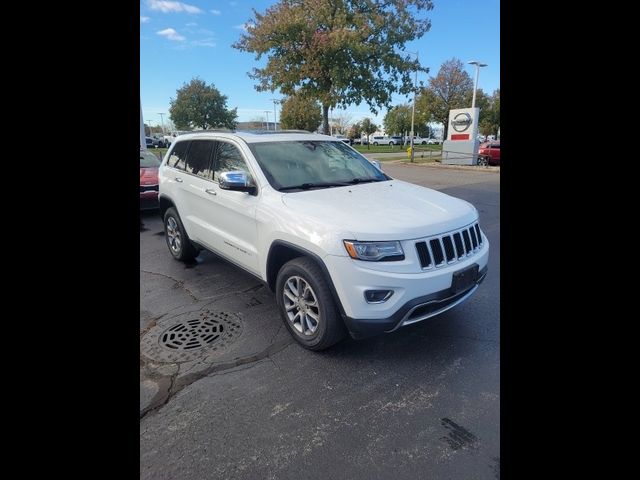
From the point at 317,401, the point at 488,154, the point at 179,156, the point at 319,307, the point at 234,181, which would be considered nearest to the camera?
the point at 317,401

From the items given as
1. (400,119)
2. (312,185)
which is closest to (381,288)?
(312,185)

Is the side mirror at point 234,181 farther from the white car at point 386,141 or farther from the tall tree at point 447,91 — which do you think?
the white car at point 386,141

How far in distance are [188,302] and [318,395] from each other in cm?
216

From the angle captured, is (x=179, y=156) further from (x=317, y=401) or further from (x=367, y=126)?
(x=367, y=126)

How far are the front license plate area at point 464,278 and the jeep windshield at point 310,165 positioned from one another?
1454 millimetres

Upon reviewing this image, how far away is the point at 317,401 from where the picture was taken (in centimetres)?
260

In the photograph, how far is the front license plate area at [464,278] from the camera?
2.88 meters

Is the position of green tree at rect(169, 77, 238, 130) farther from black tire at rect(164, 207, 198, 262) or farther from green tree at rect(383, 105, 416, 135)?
black tire at rect(164, 207, 198, 262)

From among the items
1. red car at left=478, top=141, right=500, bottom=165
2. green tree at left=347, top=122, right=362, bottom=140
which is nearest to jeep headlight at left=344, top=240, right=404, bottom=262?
red car at left=478, top=141, right=500, bottom=165

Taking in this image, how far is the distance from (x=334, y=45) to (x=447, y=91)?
98.2 feet

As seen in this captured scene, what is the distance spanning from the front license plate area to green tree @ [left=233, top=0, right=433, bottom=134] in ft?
33.5

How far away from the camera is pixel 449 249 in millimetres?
2947
